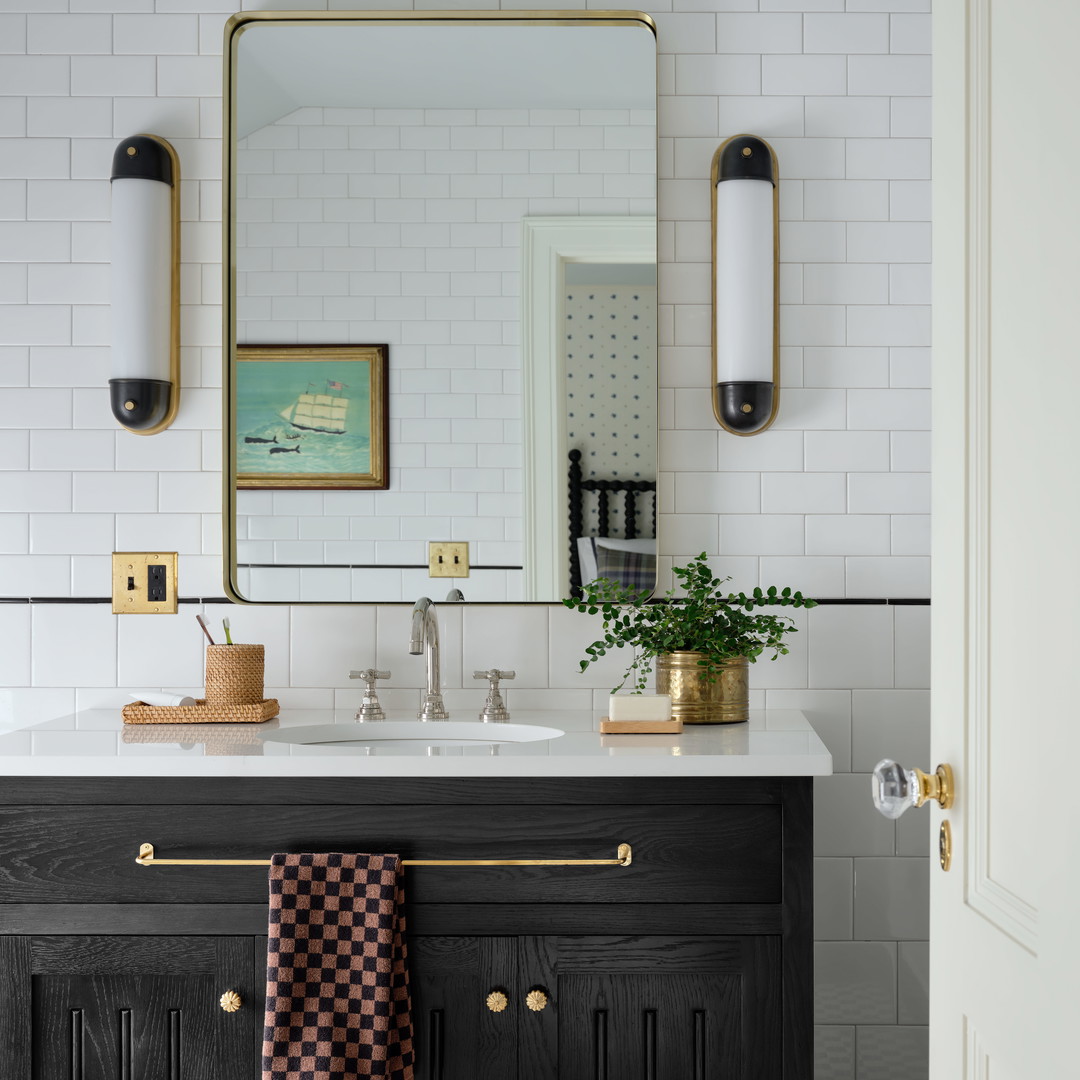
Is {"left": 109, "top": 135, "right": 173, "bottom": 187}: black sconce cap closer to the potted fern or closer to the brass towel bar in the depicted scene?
the potted fern

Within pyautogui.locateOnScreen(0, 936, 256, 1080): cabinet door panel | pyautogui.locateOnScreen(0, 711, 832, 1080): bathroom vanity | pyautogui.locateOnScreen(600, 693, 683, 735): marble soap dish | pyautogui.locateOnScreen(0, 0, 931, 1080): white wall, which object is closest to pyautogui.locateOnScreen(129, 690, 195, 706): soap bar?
pyautogui.locateOnScreen(0, 0, 931, 1080): white wall

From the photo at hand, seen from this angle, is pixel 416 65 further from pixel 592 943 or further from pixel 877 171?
pixel 592 943

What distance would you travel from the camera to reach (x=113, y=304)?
216 centimetres

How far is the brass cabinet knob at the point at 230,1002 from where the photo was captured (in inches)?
62.8

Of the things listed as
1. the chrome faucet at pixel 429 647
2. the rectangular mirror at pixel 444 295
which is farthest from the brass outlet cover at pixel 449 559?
the chrome faucet at pixel 429 647

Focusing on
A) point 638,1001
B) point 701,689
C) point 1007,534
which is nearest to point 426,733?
point 701,689

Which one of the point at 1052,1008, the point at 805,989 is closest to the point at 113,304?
the point at 805,989

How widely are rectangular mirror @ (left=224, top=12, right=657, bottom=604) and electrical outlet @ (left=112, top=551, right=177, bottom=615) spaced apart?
0.14 m

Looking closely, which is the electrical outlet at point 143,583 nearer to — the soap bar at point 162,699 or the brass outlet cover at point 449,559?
the soap bar at point 162,699

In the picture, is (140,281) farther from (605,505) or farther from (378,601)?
(605,505)

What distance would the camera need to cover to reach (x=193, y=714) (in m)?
1.98

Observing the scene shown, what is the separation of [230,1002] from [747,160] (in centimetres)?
182

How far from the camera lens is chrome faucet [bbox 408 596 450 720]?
80.4 inches

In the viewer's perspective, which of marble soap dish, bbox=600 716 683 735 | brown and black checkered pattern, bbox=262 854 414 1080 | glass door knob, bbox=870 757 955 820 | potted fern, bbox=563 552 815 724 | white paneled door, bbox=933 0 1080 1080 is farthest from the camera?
potted fern, bbox=563 552 815 724
